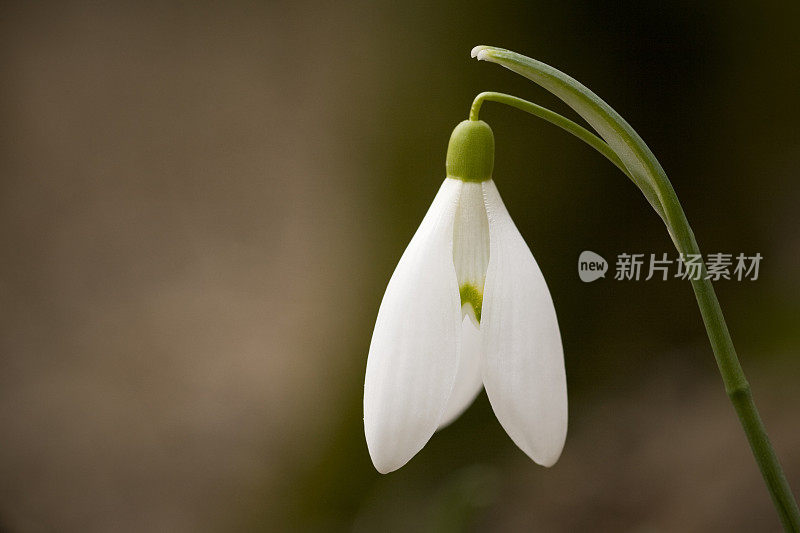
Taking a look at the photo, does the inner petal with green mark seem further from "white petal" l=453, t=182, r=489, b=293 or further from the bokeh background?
the bokeh background

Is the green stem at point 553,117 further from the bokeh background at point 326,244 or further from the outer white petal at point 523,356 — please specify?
the bokeh background at point 326,244

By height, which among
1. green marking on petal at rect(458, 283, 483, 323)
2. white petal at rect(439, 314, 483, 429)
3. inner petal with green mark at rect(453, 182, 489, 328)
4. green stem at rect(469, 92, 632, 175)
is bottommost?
white petal at rect(439, 314, 483, 429)

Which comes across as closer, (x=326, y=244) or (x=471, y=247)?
(x=471, y=247)

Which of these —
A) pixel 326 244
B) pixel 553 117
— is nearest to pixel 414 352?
pixel 553 117

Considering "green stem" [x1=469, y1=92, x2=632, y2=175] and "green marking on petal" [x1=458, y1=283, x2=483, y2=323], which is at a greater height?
"green stem" [x1=469, y1=92, x2=632, y2=175]

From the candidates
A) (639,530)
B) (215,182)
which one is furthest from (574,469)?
(215,182)

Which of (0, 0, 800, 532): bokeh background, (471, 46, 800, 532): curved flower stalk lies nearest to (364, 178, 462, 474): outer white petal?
(471, 46, 800, 532): curved flower stalk

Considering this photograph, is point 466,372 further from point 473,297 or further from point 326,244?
point 326,244

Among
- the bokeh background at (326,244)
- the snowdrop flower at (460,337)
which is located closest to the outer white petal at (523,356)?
the snowdrop flower at (460,337)

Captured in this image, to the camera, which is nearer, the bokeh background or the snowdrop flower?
the snowdrop flower
